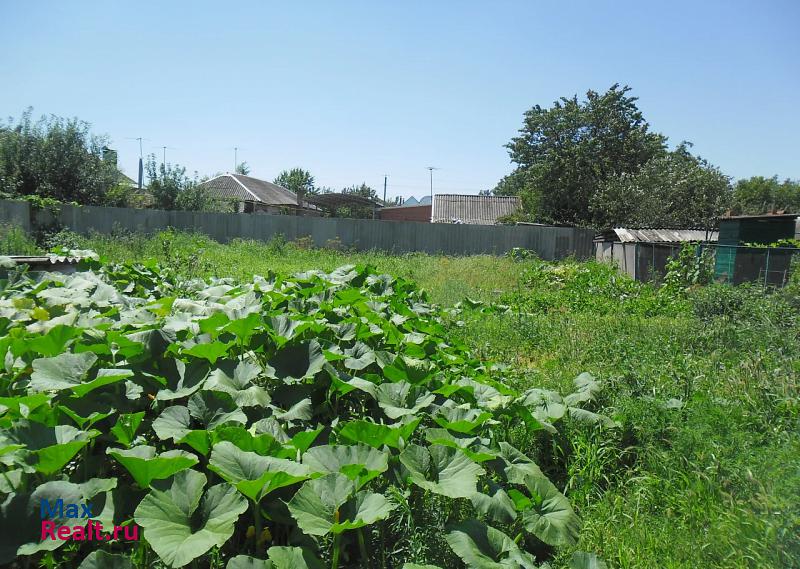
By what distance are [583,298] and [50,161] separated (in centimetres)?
1963

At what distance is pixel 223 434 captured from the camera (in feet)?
6.19

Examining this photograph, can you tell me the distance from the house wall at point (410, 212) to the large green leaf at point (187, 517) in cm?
4178

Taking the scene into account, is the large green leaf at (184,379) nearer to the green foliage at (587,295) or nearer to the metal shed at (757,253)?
the green foliage at (587,295)

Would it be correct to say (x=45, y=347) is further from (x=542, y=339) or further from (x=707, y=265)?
(x=707, y=265)

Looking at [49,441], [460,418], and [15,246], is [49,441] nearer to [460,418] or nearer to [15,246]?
[460,418]

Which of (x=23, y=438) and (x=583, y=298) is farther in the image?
→ (x=583, y=298)

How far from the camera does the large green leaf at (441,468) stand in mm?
1891

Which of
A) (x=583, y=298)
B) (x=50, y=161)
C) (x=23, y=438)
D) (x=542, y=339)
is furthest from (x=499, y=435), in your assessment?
(x=50, y=161)

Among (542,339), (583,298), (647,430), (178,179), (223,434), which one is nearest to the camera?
(223,434)

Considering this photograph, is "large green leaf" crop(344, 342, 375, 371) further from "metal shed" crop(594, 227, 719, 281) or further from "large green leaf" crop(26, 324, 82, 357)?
"metal shed" crop(594, 227, 719, 281)

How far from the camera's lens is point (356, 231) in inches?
782

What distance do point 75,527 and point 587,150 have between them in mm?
25876

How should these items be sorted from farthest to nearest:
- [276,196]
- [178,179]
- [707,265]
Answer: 1. [276,196]
2. [178,179]
3. [707,265]

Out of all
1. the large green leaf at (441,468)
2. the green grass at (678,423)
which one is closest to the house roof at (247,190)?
the green grass at (678,423)
